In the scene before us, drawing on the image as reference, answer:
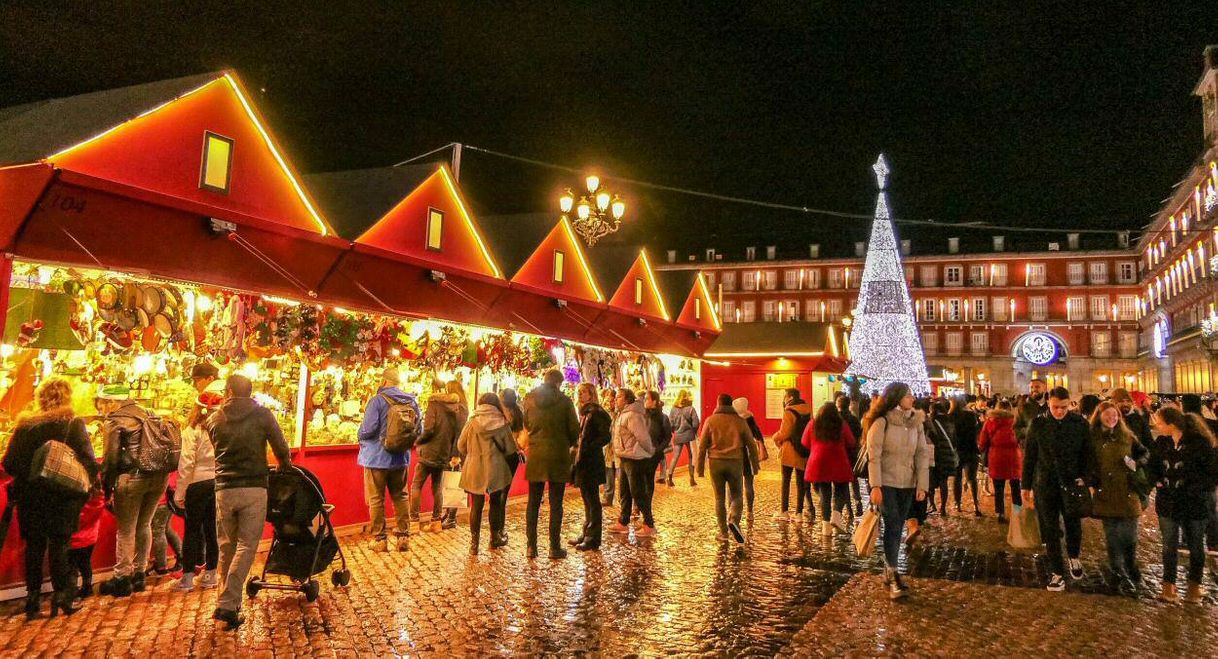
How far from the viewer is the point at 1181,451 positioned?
7.00 meters

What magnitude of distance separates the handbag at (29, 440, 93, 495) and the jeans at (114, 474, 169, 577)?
2.02 feet

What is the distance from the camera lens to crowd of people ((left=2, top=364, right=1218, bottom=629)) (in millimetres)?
5949

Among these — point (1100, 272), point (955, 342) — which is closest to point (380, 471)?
point (955, 342)

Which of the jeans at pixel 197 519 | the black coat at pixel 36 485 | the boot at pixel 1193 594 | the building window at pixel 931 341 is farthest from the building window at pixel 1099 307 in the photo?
the black coat at pixel 36 485

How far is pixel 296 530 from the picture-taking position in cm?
648

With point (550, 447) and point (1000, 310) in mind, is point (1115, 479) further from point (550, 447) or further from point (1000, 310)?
point (1000, 310)

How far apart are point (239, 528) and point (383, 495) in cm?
325

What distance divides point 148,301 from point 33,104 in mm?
4625

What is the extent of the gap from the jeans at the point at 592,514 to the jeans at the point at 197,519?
3942 millimetres

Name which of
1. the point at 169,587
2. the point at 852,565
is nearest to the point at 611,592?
the point at 852,565

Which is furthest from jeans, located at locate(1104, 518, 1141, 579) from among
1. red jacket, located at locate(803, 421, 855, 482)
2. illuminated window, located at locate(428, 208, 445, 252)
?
illuminated window, located at locate(428, 208, 445, 252)

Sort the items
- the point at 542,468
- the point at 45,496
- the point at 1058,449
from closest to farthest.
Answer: the point at 45,496 < the point at 1058,449 < the point at 542,468

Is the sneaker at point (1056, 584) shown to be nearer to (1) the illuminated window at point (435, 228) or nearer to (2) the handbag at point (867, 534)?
(2) the handbag at point (867, 534)

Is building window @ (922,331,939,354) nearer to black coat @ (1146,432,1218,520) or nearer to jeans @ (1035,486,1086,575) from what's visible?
jeans @ (1035,486,1086,575)
